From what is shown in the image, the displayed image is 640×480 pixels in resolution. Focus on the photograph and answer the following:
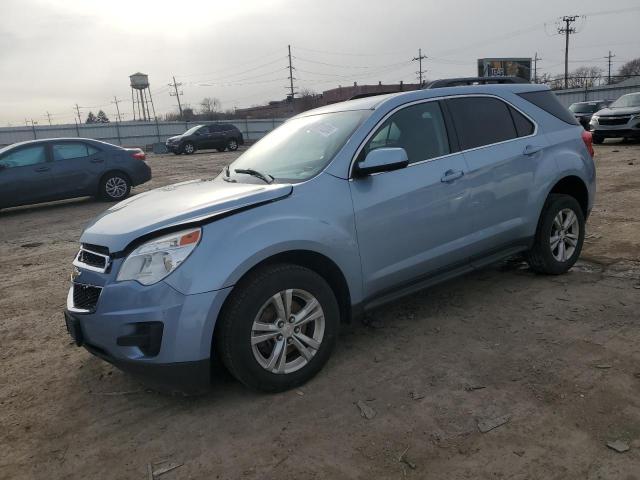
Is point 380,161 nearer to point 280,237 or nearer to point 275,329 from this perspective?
point 280,237

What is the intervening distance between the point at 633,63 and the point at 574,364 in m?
103

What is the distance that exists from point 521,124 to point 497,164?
2.07 ft

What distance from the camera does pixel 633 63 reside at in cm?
8669

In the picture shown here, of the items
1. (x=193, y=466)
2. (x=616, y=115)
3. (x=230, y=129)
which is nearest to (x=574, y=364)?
(x=193, y=466)

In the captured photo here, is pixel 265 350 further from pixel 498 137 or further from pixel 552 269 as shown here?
pixel 552 269

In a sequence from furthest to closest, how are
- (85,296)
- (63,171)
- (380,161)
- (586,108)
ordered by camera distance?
1. (586,108)
2. (63,171)
3. (380,161)
4. (85,296)

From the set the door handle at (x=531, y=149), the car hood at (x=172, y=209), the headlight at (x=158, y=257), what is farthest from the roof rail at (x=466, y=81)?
the headlight at (x=158, y=257)

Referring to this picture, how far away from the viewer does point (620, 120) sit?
1655cm

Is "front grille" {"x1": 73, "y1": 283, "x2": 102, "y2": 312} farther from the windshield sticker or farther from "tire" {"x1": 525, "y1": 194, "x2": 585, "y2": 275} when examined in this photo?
"tire" {"x1": 525, "y1": 194, "x2": 585, "y2": 275}

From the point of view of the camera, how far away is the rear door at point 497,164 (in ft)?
13.1

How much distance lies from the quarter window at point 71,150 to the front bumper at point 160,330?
9.23 metres

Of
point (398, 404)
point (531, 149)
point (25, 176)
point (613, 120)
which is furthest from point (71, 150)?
point (613, 120)

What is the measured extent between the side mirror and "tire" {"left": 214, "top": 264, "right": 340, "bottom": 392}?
2.47 ft

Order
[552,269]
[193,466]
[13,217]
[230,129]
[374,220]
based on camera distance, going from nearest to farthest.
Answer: [193,466], [374,220], [552,269], [13,217], [230,129]
